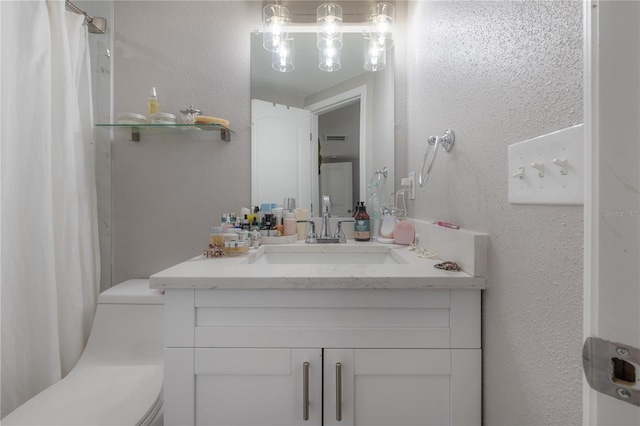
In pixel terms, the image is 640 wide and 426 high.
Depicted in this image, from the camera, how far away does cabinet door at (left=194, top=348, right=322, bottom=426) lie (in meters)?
0.72

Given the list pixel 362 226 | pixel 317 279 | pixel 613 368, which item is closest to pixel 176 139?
pixel 362 226

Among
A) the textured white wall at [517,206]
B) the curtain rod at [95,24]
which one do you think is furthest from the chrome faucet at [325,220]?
the curtain rod at [95,24]

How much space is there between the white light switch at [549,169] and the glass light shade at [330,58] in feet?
3.32

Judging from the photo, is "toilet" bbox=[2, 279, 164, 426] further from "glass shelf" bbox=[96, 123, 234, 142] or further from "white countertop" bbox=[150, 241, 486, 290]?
"glass shelf" bbox=[96, 123, 234, 142]

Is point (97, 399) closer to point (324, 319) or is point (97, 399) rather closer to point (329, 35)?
point (324, 319)

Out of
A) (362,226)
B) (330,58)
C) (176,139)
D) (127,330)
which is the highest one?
(330,58)

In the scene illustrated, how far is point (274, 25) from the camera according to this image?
1.33 meters

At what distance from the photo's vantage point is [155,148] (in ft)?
4.48

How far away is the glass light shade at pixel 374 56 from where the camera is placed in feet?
4.43

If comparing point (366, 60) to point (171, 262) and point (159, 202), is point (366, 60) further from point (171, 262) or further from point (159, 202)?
point (171, 262)

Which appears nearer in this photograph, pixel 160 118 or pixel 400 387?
pixel 400 387

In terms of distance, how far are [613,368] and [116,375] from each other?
53.2 inches

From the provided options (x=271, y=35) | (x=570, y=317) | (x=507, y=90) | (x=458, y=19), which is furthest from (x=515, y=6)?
(x=271, y=35)

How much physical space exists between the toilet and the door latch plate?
1015mm
